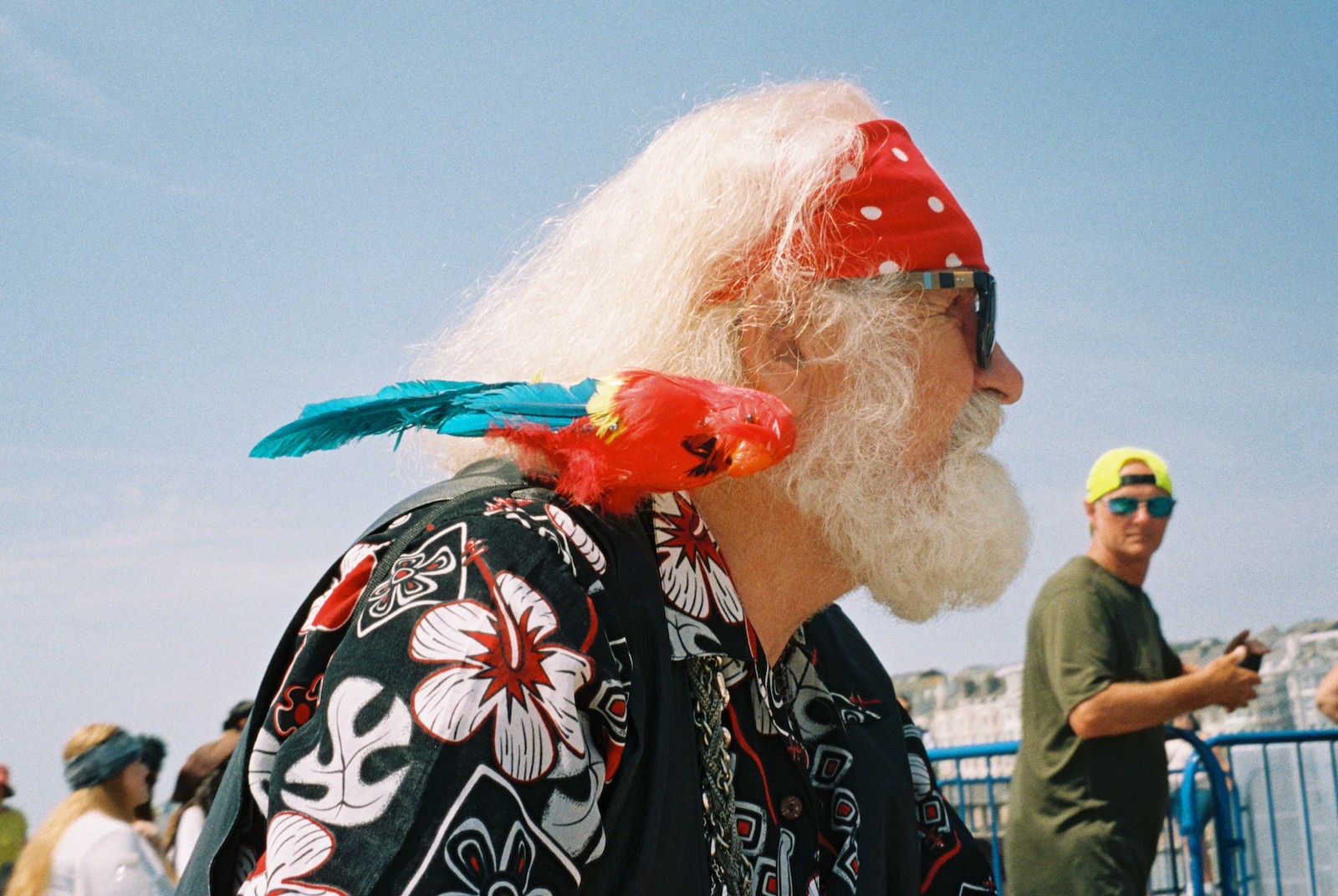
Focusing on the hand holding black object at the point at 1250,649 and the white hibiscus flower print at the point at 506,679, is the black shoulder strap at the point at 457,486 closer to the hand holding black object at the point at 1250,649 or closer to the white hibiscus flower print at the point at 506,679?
the white hibiscus flower print at the point at 506,679

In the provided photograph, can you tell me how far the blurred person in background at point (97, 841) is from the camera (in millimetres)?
4523

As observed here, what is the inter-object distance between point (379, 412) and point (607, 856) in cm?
62

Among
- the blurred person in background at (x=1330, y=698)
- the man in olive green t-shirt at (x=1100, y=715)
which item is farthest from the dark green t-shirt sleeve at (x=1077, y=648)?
the blurred person in background at (x=1330, y=698)

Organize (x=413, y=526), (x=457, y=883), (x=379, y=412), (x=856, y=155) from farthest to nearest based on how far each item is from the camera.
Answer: (x=856, y=155) → (x=379, y=412) → (x=413, y=526) → (x=457, y=883)

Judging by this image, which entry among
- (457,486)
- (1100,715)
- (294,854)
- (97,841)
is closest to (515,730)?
(294,854)

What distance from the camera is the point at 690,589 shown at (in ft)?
5.14

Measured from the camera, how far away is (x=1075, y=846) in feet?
13.3

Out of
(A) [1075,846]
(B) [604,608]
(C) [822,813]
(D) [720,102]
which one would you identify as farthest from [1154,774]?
(B) [604,608]

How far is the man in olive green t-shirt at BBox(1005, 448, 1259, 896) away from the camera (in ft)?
13.2

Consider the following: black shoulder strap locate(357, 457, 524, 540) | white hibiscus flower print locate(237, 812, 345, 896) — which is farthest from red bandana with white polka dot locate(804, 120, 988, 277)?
white hibiscus flower print locate(237, 812, 345, 896)

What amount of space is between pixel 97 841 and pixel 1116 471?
410cm

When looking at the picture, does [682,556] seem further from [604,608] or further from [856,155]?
[856,155]

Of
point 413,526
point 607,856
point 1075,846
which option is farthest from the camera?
point 1075,846

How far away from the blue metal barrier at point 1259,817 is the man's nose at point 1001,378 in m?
3.82
